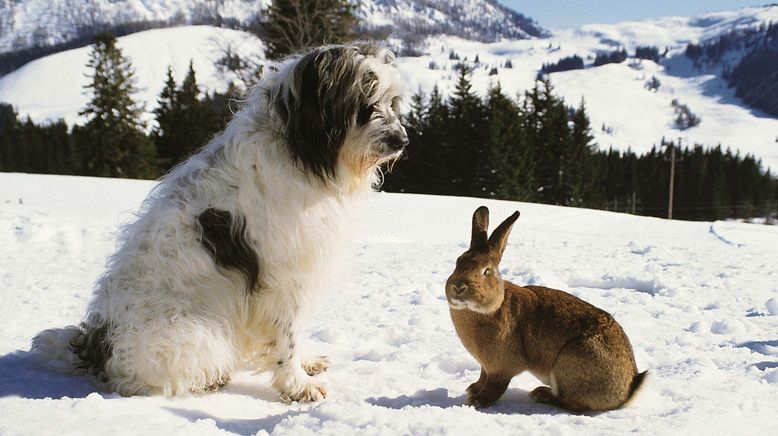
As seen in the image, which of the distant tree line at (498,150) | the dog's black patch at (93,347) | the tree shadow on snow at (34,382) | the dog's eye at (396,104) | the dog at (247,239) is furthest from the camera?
the distant tree line at (498,150)

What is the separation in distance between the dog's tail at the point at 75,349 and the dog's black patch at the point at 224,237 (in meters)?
0.86

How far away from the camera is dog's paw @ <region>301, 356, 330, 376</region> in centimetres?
446

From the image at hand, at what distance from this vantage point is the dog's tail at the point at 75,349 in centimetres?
366

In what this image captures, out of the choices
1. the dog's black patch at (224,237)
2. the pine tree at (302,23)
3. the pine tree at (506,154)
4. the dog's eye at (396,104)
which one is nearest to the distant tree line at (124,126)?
the pine tree at (302,23)

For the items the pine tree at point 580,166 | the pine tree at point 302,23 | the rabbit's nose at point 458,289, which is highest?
the pine tree at point 302,23

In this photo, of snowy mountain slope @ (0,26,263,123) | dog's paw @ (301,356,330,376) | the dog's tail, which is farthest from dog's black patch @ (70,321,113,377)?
snowy mountain slope @ (0,26,263,123)

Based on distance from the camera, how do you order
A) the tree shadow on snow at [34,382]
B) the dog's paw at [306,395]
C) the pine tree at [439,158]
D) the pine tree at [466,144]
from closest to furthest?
the tree shadow on snow at [34,382], the dog's paw at [306,395], the pine tree at [466,144], the pine tree at [439,158]

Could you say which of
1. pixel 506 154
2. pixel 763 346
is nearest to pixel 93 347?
pixel 763 346

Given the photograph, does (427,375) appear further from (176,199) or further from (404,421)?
(176,199)

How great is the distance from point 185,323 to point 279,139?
1300mm

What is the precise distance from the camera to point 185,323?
3500mm

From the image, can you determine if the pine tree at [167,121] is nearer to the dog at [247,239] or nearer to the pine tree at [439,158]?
the pine tree at [439,158]

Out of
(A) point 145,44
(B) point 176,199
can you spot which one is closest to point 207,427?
(B) point 176,199

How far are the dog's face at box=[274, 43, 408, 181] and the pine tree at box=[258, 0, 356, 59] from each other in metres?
24.8
